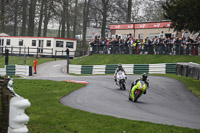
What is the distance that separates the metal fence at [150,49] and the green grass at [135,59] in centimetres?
43

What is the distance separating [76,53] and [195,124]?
131 ft

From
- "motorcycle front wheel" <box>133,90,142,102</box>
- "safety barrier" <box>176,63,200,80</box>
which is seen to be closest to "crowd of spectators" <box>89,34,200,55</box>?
"safety barrier" <box>176,63,200,80</box>

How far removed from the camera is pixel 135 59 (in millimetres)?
33375

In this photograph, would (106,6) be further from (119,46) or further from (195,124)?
(195,124)

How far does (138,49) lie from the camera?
33.9m

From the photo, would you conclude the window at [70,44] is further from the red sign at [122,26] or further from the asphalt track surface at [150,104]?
the asphalt track surface at [150,104]

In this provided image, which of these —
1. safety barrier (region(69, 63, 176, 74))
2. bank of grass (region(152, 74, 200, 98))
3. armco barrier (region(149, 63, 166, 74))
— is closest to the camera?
bank of grass (region(152, 74, 200, 98))

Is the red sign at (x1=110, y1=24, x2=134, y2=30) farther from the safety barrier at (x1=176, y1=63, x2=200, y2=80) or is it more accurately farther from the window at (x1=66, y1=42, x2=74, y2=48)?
the safety barrier at (x1=176, y1=63, x2=200, y2=80)

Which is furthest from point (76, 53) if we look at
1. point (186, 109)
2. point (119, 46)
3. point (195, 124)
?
point (195, 124)

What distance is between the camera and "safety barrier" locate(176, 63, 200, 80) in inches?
918

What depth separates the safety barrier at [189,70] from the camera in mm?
23309

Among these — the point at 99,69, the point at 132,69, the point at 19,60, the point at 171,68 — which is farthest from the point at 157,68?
the point at 19,60

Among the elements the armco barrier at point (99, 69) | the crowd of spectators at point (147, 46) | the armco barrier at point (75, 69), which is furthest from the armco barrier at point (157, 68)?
the armco barrier at point (75, 69)

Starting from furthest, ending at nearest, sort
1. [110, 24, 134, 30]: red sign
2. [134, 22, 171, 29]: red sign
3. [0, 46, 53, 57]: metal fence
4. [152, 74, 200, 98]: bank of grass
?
[0, 46, 53, 57]: metal fence, [110, 24, 134, 30]: red sign, [134, 22, 171, 29]: red sign, [152, 74, 200, 98]: bank of grass
